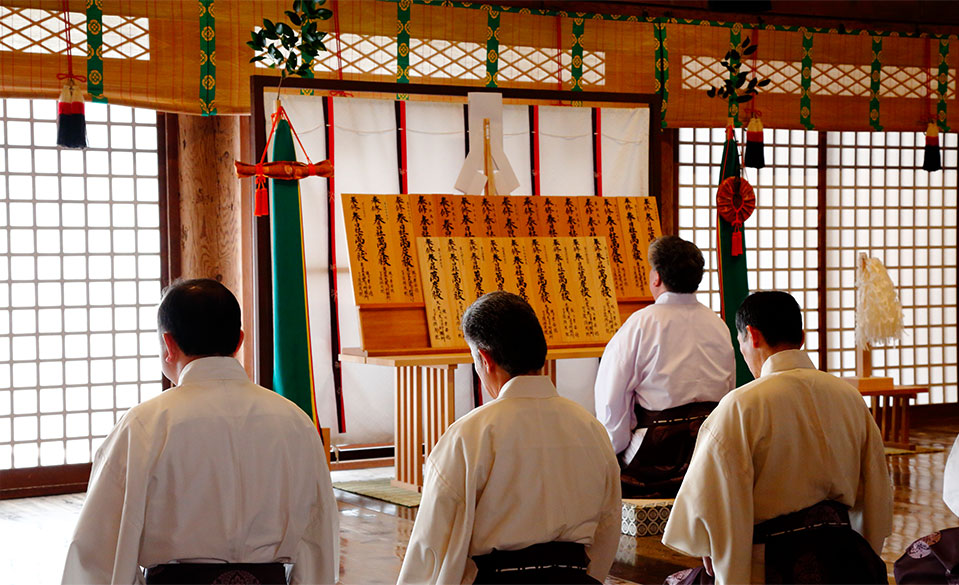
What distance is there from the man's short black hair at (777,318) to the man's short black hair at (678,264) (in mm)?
1549

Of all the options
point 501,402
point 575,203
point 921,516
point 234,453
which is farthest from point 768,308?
point 575,203

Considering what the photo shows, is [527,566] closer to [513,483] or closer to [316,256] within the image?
[513,483]

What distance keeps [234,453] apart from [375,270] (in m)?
3.24

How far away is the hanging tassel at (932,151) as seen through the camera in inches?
289

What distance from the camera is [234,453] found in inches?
81.1

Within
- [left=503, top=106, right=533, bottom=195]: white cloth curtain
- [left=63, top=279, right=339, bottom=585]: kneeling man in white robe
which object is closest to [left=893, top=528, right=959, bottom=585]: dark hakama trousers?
[left=63, top=279, right=339, bottom=585]: kneeling man in white robe

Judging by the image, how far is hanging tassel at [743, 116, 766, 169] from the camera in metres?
6.49

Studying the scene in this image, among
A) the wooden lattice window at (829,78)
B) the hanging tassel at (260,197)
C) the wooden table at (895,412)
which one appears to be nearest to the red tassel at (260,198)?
the hanging tassel at (260,197)

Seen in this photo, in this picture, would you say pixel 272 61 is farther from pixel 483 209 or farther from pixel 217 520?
pixel 217 520

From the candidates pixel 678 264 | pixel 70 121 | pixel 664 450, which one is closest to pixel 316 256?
pixel 70 121

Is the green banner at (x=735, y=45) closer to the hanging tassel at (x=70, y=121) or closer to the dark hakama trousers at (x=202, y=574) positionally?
the hanging tassel at (x=70, y=121)

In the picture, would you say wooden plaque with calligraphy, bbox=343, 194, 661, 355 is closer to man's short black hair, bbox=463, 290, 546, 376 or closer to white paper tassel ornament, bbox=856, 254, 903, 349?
white paper tassel ornament, bbox=856, 254, 903, 349

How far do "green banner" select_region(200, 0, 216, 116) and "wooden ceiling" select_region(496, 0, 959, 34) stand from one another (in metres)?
1.81

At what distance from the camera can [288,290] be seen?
5.07 m
